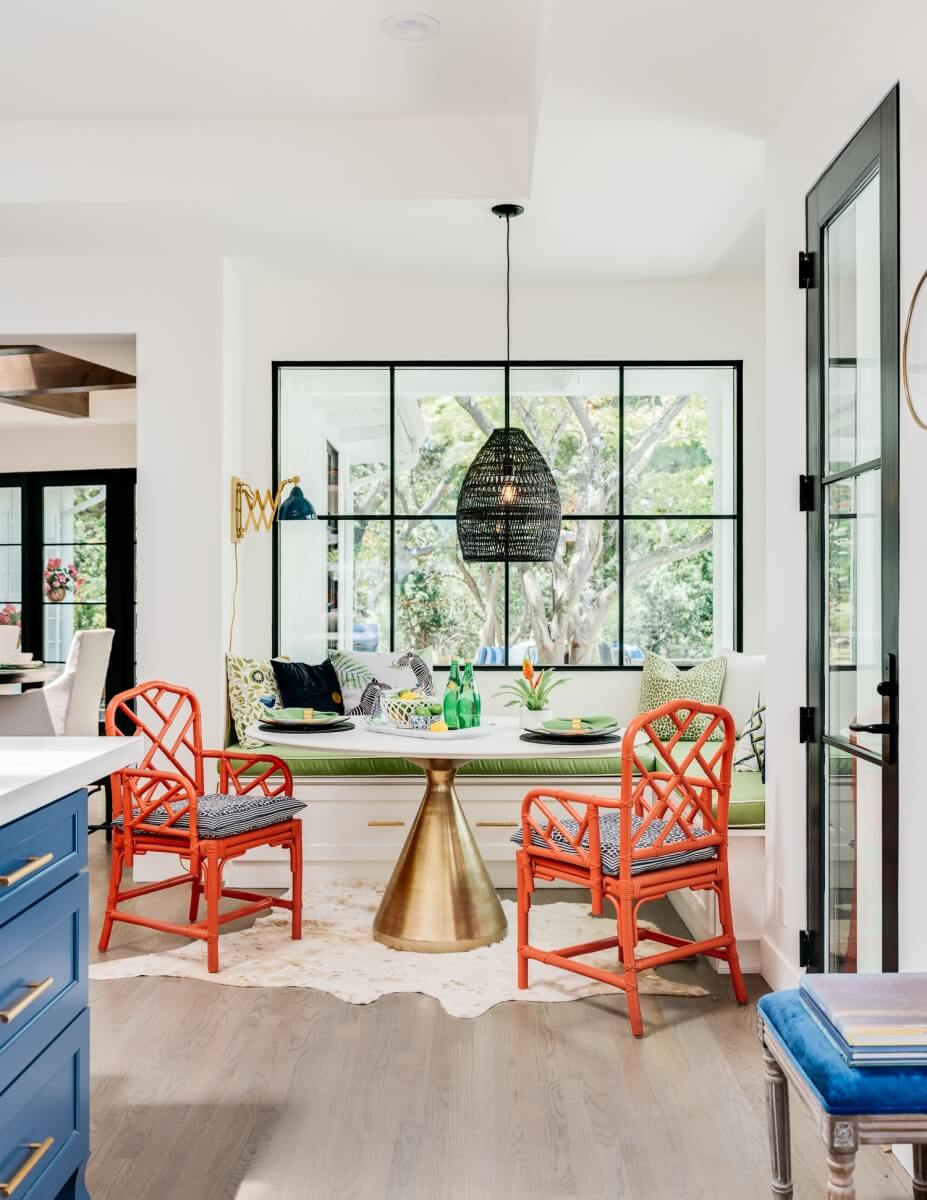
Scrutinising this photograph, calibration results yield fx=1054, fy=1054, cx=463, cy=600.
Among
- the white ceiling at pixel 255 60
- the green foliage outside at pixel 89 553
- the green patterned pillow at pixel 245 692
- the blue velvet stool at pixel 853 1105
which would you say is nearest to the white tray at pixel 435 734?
the green patterned pillow at pixel 245 692

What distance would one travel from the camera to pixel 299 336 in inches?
208

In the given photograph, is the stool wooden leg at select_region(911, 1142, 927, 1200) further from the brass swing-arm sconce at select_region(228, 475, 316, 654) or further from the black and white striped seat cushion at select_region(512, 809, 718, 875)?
the brass swing-arm sconce at select_region(228, 475, 316, 654)

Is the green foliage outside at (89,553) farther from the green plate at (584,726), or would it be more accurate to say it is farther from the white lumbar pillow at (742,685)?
the white lumbar pillow at (742,685)

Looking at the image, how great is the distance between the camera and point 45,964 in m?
1.83

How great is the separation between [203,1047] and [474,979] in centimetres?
88

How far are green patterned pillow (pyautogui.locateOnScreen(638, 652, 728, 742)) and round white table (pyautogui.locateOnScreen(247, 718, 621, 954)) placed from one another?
4.64ft

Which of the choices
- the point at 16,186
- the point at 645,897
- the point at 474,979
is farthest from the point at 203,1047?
the point at 16,186

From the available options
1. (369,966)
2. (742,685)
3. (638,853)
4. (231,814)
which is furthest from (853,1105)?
(742,685)

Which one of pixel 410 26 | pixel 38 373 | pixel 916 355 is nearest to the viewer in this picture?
pixel 916 355

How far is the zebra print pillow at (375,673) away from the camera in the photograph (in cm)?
489

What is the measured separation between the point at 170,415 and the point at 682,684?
2.67 m

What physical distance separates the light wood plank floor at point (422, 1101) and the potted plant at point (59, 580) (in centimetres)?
315

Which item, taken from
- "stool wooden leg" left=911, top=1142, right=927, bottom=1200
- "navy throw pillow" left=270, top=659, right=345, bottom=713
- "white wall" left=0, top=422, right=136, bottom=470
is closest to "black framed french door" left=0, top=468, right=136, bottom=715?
"white wall" left=0, top=422, right=136, bottom=470

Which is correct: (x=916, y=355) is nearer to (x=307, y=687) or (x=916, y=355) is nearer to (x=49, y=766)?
(x=49, y=766)
